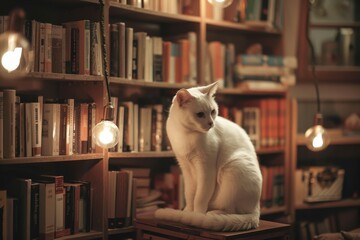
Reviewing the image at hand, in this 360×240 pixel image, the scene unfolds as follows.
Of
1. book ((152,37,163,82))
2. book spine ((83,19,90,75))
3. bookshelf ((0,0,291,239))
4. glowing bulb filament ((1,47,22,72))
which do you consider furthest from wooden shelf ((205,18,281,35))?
glowing bulb filament ((1,47,22,72))

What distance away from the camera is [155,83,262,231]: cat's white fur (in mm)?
2232

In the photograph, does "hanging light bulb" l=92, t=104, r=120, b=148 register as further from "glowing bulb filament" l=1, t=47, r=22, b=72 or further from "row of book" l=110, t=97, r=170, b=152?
"glowing bulb filament" l=1, t=47, r=22, b=72

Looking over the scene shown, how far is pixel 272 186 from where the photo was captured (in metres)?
3.28

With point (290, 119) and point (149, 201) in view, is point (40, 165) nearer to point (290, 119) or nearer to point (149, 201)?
point (149, 201)

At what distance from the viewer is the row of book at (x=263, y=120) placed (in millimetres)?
3211

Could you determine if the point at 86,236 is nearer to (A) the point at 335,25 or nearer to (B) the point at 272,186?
(B) the point at 272,186

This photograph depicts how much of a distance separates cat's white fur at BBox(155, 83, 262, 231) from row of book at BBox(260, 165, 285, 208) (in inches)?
34.9

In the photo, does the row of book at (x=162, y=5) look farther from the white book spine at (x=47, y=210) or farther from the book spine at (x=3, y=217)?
the book spine at (x=3, y=217)

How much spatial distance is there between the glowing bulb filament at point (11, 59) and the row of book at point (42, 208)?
0.61m

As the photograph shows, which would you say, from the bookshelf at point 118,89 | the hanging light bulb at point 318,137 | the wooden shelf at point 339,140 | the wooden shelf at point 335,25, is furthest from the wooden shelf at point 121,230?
the wooden shelf at point 335,25

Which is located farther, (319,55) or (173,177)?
(319,55)

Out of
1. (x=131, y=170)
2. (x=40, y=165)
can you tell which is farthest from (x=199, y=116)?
(x=40, y=165)

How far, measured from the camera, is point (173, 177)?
2.94 meters

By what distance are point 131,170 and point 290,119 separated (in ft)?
3.47
